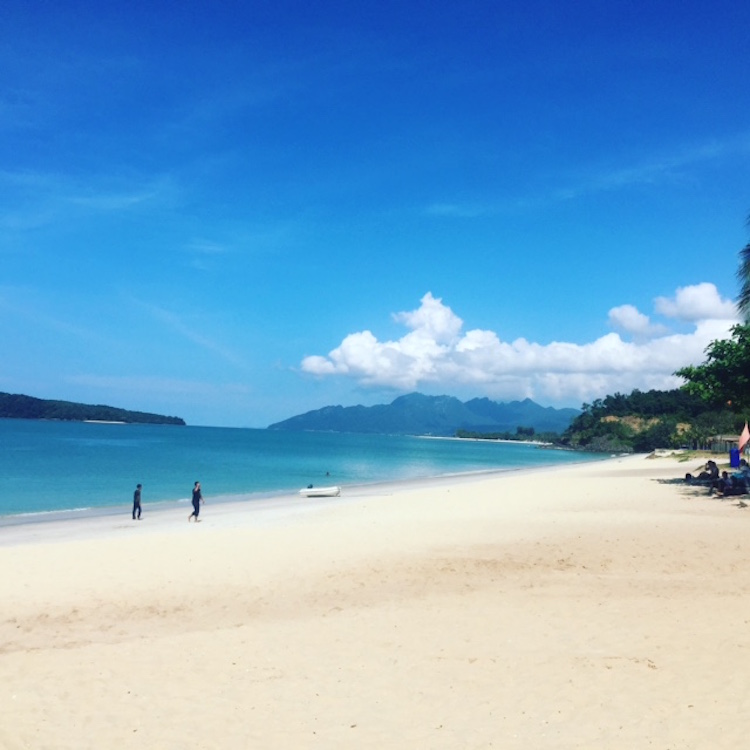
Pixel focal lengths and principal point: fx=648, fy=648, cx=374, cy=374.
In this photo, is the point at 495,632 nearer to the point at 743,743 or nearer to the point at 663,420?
the point at 743,743

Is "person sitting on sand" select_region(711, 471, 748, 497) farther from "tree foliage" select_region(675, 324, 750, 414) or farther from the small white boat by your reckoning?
the small white boat

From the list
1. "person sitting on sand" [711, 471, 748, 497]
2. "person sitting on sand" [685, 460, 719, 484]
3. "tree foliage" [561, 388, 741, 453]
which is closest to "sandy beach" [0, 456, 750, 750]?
"person sitting on sand" [711, 471, 748, 497]

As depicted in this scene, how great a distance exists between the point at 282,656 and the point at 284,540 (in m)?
8.26

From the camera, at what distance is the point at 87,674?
803cm

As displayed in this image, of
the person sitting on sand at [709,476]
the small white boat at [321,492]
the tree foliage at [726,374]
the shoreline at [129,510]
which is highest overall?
the tree foliage at [726,374]

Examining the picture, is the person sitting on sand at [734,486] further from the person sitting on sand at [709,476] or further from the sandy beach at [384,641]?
the sandy beach at [384,641]

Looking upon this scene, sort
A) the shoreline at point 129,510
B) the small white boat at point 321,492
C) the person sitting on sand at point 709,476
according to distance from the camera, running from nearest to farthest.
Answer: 1. the shoreline at point 129,510
2. the person sitting on sand at point 709,476
3. the small white boat at point 321,492

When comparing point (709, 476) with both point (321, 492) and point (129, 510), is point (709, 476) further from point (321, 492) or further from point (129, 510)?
point (129, 510)

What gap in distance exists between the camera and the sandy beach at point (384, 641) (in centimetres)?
648

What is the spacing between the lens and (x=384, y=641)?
8977 millimetres

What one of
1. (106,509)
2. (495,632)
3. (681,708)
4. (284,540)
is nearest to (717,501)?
(284,540)

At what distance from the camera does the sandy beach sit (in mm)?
6477

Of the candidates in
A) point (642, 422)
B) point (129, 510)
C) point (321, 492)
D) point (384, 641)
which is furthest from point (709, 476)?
point (642, 422)

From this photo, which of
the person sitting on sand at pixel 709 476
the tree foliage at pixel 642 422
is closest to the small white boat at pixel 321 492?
the person sitting on sand at pixel 709 476
